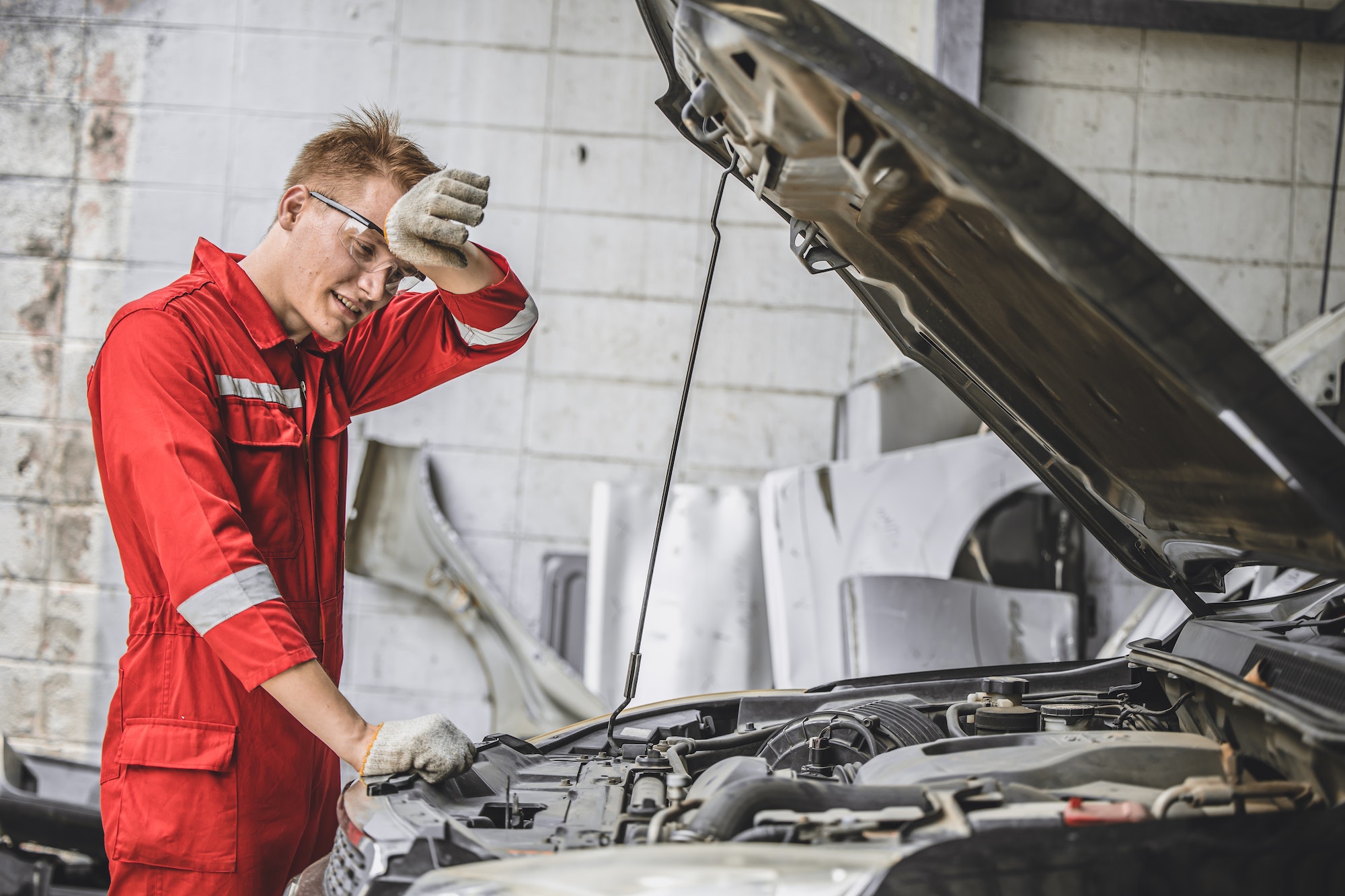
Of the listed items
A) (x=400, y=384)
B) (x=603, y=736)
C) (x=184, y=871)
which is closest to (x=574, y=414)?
(x=400, y=384)

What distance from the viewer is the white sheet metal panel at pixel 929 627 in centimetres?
293

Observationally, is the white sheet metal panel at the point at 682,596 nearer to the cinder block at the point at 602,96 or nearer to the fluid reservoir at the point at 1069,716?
the cinder block at the point at 602,96

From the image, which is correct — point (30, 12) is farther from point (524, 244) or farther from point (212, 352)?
point (212, 352)

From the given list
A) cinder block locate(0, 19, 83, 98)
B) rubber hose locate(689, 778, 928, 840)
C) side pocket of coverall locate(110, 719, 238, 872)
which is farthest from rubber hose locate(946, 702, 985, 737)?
cinder block locate(0, 19, 83, 98)

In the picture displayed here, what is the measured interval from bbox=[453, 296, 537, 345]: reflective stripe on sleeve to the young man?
0.14 metres

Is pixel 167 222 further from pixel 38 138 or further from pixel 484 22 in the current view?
pixel 484 22

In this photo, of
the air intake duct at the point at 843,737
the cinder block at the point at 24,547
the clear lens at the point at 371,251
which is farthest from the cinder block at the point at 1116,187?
the cinder block at the point at 24,547

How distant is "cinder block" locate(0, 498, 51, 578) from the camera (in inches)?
144

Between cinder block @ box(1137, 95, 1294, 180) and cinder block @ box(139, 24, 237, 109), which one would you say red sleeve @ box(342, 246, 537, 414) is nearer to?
cinder block @ box(139, 24, 237, 109)

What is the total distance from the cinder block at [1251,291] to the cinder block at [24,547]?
15.7 feet

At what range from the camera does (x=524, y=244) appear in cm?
370

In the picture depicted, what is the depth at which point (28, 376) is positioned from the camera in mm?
3684

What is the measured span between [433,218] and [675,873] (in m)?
1.09

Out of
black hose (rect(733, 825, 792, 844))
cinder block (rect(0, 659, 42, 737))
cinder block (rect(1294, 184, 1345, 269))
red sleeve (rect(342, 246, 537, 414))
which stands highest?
cinder block (rect(1294, 184, 1345, 269))
